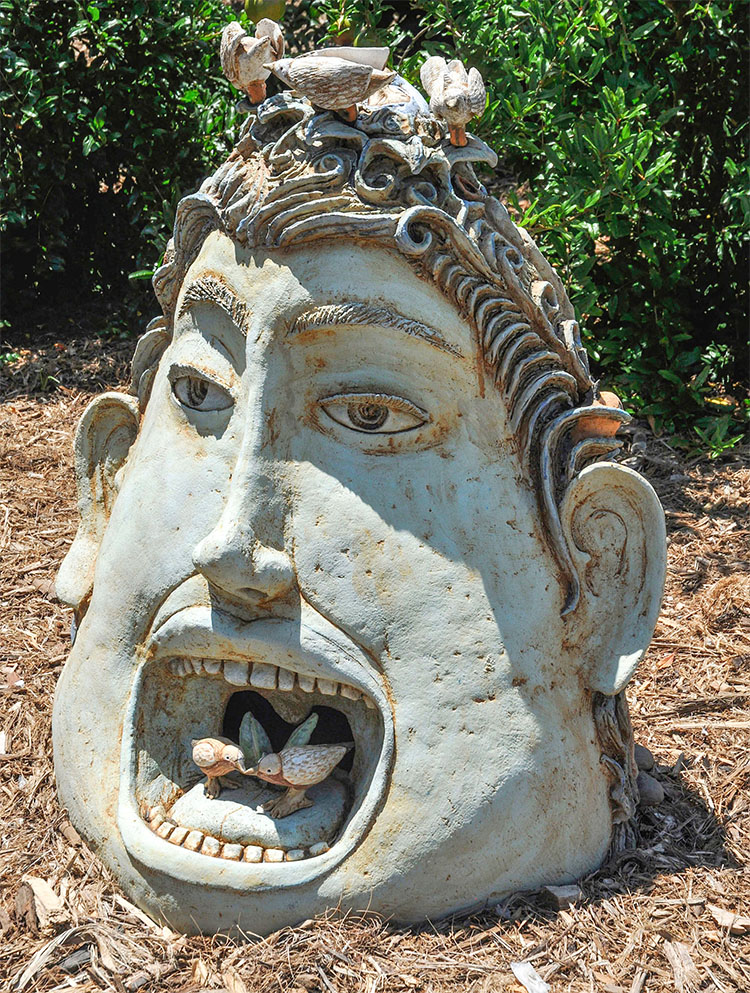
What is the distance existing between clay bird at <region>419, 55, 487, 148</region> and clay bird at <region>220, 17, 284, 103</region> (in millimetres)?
389

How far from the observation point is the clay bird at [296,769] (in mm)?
2793

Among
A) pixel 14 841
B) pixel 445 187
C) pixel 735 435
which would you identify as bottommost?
pixel 14 841

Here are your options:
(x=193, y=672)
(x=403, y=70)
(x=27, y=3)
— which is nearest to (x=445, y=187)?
(x=193, y=672)

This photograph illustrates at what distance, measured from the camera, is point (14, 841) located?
318cm

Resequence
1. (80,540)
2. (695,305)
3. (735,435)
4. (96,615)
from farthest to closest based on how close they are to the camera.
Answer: (695,305) < (735,435) < (80,540) < (96,615)

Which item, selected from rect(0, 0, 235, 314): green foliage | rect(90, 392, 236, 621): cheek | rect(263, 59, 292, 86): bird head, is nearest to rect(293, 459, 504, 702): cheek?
rect(90, 392, 236, 621): cheek

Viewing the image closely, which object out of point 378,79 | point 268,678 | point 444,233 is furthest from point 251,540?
point 378,79

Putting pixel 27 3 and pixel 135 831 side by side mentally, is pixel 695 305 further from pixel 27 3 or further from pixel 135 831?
pixel 135 831

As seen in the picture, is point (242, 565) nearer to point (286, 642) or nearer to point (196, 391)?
point (286, 642)

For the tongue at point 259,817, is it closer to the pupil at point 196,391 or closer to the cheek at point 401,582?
the cheek at point 401,582

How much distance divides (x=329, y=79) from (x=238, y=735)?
1.62m

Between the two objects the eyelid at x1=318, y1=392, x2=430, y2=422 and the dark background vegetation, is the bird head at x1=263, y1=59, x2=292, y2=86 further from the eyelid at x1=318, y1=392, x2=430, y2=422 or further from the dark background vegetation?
the dark background vegetation

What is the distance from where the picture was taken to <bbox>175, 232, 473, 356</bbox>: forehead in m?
2.70

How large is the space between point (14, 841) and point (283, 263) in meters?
1.70
